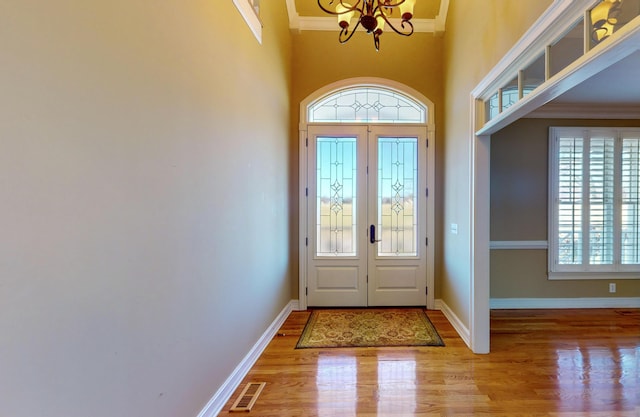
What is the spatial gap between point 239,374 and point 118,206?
1759 mm

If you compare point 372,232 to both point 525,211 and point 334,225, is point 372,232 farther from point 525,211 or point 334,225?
point 525,211

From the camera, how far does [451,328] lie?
3.25m

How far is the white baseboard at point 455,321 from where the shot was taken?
2.88 m

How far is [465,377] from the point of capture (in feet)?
7.67

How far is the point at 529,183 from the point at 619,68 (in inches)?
59.0

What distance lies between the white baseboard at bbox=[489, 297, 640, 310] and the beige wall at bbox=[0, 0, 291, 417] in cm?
359

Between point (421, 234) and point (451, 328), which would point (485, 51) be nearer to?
point (421, 234)

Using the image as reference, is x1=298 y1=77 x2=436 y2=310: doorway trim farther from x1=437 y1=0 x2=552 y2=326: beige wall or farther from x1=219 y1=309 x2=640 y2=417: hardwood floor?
x1=219 y1=309 x2=640 y2=417: hardwood floor

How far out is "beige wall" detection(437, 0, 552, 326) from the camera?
223cm

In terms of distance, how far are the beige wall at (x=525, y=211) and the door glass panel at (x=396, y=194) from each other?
107cm

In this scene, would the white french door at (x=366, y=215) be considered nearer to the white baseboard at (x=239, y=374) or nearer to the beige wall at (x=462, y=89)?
the beige wall at (x=462, y=89)

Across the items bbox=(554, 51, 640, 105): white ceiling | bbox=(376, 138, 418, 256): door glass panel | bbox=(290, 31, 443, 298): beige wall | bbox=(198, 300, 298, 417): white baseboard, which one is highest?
bbox=(290, 31, 443, 298): beige wall

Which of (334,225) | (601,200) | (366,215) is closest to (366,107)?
(366,215)

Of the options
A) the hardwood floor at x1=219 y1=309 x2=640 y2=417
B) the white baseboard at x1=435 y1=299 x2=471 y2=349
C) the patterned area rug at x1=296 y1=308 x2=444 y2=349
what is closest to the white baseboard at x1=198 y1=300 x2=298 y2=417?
the hardwood floor at x1=219 y1=309 x2=640 y2=417
